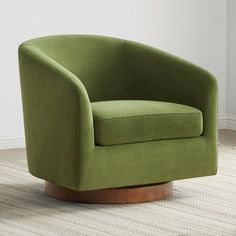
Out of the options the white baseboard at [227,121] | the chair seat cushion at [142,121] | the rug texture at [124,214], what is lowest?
the white baseboard at [227,121]

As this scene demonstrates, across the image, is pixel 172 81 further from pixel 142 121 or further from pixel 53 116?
pixel 53 116

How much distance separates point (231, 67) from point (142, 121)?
2.84 meters

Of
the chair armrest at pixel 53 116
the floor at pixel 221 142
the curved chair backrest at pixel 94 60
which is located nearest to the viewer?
the chair armrest at pixel 53 116

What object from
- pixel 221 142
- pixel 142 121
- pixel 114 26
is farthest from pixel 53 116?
pixel 221 142

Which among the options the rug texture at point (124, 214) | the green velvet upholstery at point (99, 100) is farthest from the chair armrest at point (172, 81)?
the rug texture at point (124, 214)

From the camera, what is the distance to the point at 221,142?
5406 mm

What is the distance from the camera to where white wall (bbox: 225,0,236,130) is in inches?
234

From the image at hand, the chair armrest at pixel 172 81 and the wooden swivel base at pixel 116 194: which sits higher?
the chair armrest at pixel 172 81

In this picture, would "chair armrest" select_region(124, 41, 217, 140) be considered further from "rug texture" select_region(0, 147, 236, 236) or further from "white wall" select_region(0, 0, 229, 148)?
"white wall" select_region(0, 0, 229, 148)

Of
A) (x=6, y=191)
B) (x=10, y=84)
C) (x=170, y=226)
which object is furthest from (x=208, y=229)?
(x=10, y=84)

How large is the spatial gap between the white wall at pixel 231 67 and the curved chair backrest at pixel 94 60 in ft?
7.24

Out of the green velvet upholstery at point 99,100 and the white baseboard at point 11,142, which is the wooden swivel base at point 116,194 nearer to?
the green velvet upholstery at point 99,100

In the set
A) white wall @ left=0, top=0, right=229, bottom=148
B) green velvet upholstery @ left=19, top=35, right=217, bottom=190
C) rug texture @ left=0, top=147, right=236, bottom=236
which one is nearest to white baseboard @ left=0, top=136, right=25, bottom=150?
white wall @ left=0, top=0, right=229, bottom=148

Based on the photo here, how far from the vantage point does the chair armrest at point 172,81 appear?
11.8ft
